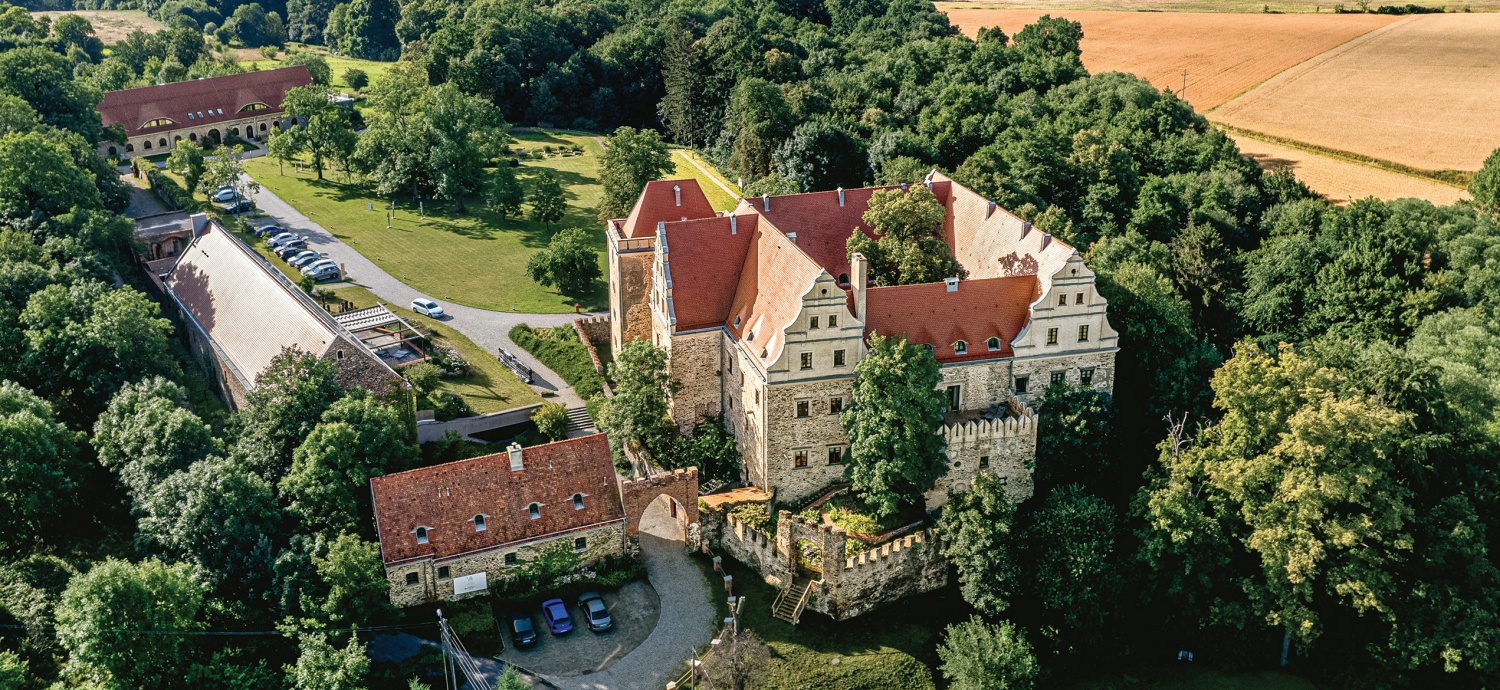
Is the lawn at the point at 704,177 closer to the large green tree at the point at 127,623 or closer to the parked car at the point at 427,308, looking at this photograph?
the parked car at the point at 427,308

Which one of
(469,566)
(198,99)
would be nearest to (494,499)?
(469,566)

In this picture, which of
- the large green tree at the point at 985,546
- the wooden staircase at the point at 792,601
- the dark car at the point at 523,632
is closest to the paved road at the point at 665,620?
the dark car at the point at 523,632

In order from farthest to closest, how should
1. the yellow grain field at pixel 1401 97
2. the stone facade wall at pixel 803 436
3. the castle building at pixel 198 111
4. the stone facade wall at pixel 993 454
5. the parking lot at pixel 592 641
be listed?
1. the castle building at pixel 198 111
2. the yellow grain field at pixel 1401 97
3. the stone facade wall at pixel 803 436
4. the stone facade wall at pixel 993 454
5. the parking lot at pixel 592 641

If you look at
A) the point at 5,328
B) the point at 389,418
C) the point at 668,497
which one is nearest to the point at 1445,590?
the point at 668,497

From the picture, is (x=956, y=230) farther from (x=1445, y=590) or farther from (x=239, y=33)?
(x=239, y=33)

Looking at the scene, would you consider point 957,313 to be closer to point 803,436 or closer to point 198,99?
point 803,436

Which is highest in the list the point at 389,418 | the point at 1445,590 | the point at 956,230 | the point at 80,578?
the point at 956,230

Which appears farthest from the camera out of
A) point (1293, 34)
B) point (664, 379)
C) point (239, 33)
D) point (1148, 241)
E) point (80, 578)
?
point (239, 33)
